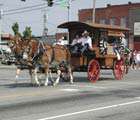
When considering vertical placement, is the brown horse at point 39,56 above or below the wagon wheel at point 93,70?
above

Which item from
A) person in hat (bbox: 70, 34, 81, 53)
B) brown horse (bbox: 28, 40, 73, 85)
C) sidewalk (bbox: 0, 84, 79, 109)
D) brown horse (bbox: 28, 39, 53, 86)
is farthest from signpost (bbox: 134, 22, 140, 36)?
sidewalk (bbox: 0, 84, 79, 109)

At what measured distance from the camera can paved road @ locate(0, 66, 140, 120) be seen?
46.7 ft

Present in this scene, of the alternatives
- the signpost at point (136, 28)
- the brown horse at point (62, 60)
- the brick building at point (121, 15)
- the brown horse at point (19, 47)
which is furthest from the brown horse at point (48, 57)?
the signpost at point (136, 28)

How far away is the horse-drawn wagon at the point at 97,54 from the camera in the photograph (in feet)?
82.9

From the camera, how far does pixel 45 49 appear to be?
2266cm

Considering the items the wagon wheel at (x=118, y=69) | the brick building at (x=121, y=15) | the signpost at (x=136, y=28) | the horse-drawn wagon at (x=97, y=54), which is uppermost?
the brick building at (x=121, y=15)

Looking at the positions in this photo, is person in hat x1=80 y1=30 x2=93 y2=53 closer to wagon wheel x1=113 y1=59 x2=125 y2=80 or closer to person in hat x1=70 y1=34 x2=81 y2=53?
person in hat x1=70 y1=34 x2=81 y2=53

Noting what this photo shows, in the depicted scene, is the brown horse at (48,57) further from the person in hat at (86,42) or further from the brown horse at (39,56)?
the person in hat at (86,42)

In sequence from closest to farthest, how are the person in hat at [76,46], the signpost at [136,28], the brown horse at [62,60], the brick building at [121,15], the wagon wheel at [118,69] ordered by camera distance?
the brown horse at [62,60], the person in hat at [76,46], the wagon wheel at [118,69], the signpost at [136,28], the brick building at [121,15]

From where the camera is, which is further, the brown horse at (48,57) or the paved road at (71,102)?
the brown horse at (48,57)

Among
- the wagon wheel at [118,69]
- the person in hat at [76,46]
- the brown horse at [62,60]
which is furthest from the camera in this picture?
the wagon wheel at [118,69]

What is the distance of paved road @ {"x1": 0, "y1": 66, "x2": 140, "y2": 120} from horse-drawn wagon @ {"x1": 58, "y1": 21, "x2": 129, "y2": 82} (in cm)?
178

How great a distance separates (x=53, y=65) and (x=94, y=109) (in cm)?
817

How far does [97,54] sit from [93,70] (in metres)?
0.78
